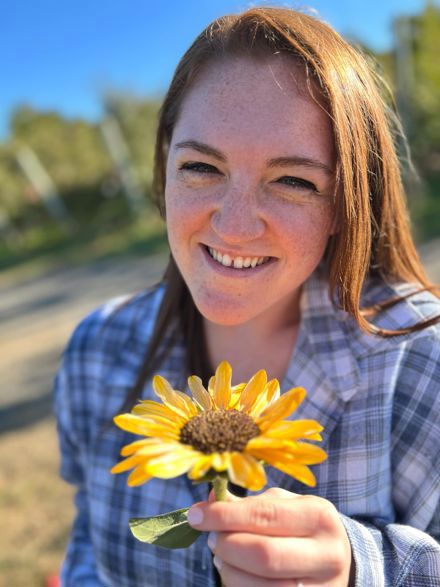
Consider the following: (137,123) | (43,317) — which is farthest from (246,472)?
(137,123)

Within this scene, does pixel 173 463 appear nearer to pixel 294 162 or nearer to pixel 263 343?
pixel 294 162

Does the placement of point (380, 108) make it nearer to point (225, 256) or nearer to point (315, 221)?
point (315, 221)

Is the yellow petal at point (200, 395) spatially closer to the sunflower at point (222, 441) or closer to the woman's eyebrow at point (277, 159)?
the sunflower at point (222, 441)

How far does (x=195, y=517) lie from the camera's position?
2.47 ft

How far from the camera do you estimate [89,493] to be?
63.1 inches

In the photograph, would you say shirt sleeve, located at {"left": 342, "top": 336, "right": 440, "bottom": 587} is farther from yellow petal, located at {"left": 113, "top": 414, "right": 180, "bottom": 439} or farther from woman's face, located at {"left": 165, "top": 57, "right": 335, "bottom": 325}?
yellow petal, located at {"left": 113, "top": 414, "right": 180, "bottom": 439}

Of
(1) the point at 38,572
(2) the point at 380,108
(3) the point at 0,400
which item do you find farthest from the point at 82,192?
(2) the point at 380,108

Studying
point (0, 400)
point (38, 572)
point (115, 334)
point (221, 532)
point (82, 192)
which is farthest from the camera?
point (82, 192)

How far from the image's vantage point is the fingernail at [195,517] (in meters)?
0.75

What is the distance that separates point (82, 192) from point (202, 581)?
69.9ft

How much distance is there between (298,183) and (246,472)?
696 millimetres

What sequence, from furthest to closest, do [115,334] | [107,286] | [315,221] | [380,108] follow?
[107,286], [115,334], [380,108], [315,221]

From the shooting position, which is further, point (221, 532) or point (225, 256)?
point (225, 256)

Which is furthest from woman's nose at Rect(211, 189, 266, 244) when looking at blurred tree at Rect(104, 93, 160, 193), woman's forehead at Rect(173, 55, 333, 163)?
blurred tree at Rect(104, 93, 160, 193)
